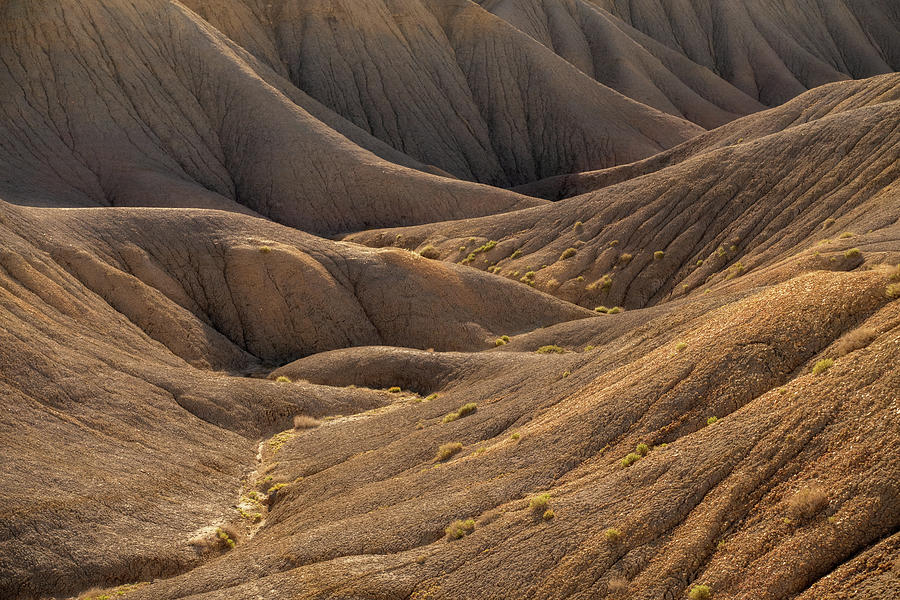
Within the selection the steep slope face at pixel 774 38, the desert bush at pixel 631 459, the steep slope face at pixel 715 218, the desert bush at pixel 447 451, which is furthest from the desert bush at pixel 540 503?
the steep slope face at pixel 774 38

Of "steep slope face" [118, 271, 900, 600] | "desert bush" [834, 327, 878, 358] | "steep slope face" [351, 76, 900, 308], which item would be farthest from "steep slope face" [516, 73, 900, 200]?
"desert bush" [834, 327, 878, 358]

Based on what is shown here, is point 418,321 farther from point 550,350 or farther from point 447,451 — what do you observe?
point 447,451

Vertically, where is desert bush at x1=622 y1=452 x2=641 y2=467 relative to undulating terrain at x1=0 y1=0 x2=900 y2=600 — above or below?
below

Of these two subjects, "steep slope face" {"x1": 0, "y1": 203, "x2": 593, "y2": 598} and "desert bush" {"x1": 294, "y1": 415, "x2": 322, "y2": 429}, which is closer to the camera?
"steep slope face" {"x1": 0, "y1": 203, "x2": 593, "y2": 598}

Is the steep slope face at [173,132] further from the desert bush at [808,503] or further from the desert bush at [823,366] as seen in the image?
the desert bush at [808,503]

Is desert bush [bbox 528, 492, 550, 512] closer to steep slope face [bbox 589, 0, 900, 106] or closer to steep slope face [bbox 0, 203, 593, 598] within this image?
steep slope face [bbox 0, 203, 593, 598]

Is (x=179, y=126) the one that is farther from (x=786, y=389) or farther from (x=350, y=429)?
(x=786, y=389)
